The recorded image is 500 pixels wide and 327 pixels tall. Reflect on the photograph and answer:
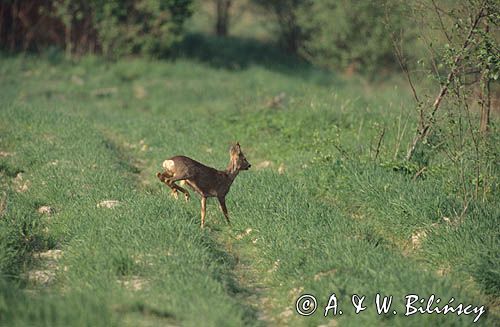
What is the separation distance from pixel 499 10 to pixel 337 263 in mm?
3814

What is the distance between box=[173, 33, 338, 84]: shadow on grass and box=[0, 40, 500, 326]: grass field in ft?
23.2

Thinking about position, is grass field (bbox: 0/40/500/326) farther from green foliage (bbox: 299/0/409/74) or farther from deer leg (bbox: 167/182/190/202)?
green foliage (bbox: 299/0/409/74)

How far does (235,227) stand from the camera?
7.72m

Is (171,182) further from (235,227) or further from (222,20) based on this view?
(222,20)

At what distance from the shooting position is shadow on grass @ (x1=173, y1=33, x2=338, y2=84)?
20178 mm

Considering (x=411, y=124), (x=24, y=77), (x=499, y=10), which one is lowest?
(x=24, y=77)

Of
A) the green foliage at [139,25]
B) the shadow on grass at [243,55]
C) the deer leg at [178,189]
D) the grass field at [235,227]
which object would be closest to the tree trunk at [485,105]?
the grass field at [235,227]

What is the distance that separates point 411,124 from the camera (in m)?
10.5

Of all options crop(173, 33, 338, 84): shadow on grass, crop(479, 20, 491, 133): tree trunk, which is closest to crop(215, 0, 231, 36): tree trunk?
crop(173, 33, 338, 84): shadow on grass

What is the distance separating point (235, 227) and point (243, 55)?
14694 mm

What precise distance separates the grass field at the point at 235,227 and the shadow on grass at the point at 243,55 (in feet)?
23.2

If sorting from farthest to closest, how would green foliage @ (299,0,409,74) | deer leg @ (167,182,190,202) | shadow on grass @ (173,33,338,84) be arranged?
shadow on grass @ (173,33,338,84) < green foliage @ (299,0,409,74) < deer leg @ (167,182,190,202)

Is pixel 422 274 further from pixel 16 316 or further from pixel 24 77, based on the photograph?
pixel 24 77

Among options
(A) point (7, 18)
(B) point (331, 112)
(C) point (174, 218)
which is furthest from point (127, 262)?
(A) point (7, 18)
